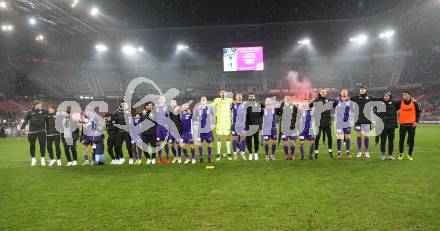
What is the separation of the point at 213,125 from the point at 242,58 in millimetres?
33971

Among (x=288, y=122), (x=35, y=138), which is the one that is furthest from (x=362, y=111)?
(x=35, y=138)

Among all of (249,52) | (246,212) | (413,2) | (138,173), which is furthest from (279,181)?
(413,2)

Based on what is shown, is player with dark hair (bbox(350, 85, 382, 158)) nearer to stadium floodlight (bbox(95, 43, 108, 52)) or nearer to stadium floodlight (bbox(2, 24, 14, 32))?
stadium floodlight (bbox(2, 24, 14, 32))

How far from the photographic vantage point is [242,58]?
45.5 m

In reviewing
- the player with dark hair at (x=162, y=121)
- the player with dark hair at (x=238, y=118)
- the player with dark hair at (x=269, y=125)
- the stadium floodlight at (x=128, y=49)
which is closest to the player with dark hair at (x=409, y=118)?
the player with dark hair at (x=269, y=125)

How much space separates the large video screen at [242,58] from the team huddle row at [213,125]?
3293 cm

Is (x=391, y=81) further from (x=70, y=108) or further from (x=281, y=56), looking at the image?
(x=70, y=108)

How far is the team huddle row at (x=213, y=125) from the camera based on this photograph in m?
12.2

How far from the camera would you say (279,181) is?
8656mm

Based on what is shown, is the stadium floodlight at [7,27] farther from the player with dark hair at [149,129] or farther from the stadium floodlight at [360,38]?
the stadium floodlight at [360,38]

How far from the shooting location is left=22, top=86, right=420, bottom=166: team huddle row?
40.0ft

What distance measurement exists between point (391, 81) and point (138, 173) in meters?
51.0

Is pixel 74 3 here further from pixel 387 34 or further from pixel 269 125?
pixel 387 34

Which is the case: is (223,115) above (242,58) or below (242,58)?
below
